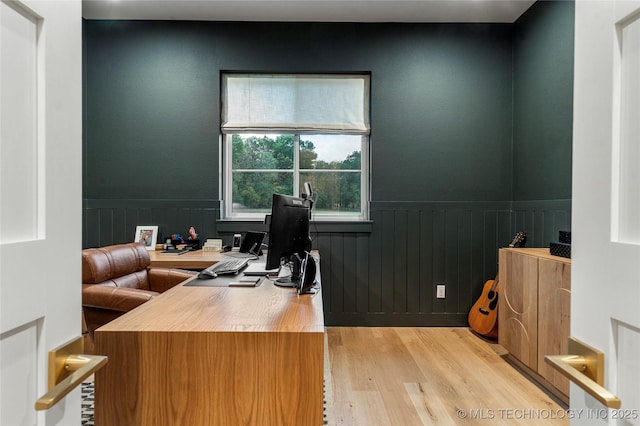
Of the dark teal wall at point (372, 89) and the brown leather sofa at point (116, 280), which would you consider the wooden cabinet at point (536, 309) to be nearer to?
the dark teal wall at point (372, 89)

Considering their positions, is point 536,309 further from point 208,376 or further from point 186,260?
point 186,260

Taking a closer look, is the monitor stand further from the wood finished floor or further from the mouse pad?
the wood finished floor

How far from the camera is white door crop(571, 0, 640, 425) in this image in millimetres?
513

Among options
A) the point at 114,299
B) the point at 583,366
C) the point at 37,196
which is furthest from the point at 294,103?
the point at 583,366

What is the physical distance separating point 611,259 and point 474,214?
3.16 meters

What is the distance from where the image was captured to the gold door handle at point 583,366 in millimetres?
527

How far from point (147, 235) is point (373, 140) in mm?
2383

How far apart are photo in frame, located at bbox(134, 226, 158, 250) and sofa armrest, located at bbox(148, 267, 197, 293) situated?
0.74m

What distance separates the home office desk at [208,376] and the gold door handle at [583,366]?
2.32 feet

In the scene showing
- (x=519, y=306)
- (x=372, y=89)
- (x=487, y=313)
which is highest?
(x=372, y=89)

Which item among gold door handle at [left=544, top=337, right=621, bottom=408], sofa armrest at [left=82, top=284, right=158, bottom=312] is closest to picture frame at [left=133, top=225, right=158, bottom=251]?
sofa armrest at [left=82, top=284, right=158, bottom=312]

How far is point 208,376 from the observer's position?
1.12 m

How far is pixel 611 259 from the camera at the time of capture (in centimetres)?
54

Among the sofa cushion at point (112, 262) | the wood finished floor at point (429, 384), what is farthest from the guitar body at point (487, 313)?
the sofa cushion at point (112, 262)
